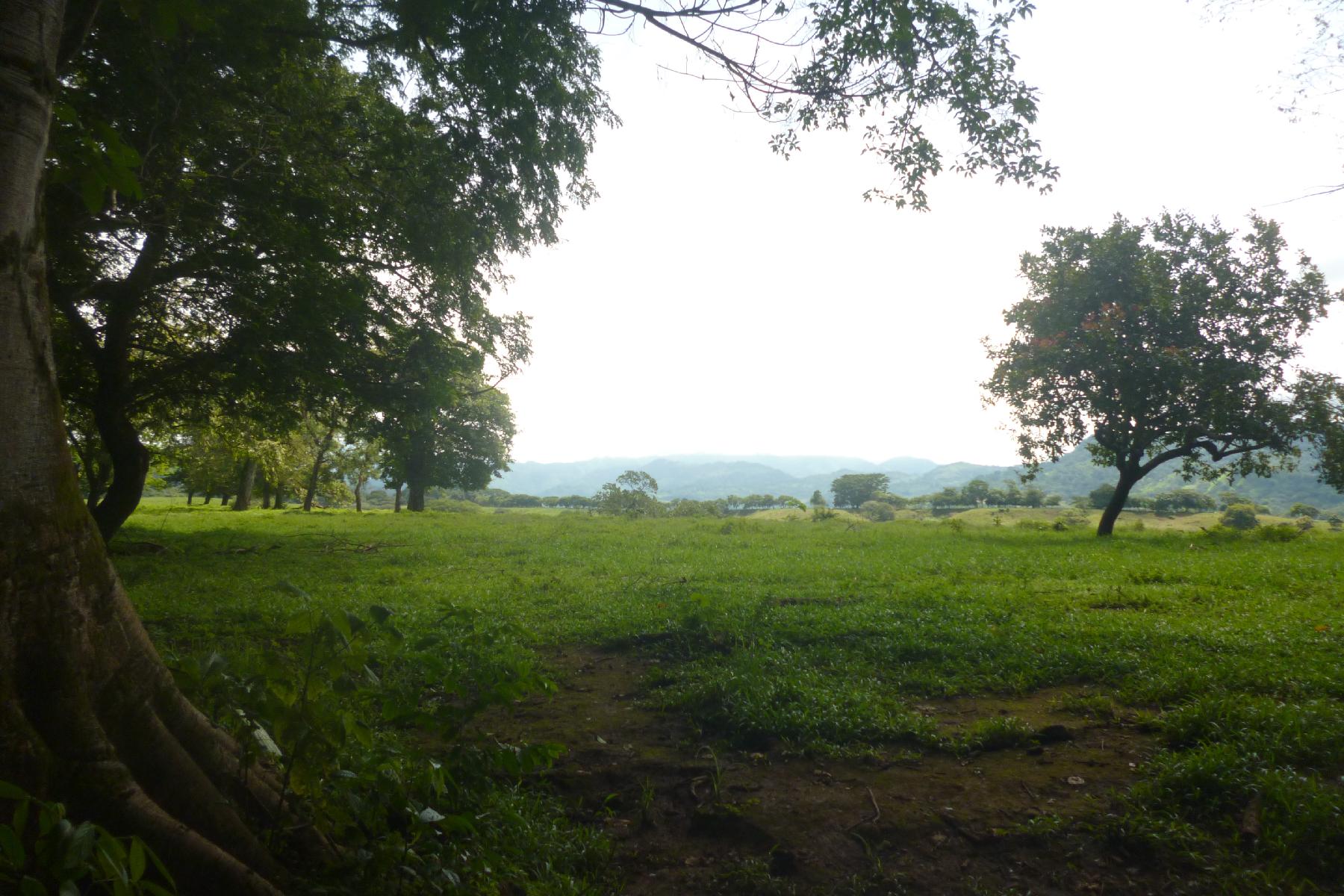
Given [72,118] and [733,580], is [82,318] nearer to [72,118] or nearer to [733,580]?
[72,118]

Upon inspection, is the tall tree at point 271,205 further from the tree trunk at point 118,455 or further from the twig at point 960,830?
the twig at point 960,830

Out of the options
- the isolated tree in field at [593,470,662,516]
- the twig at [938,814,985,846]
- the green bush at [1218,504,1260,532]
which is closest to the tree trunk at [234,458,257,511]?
the isolated tree in field at [593,470,662,516]

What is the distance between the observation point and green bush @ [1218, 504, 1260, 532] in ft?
77.7

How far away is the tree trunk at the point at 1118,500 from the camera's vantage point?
2120 centimetres

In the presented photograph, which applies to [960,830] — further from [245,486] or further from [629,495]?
[245,486]

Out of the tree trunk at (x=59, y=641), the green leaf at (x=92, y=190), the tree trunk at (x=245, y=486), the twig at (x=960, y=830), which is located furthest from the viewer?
the tree trunk at (x=245, y=486)

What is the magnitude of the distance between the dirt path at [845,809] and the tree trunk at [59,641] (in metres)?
2.03

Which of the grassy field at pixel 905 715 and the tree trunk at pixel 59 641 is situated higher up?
the tree trunk at pixel 59 641

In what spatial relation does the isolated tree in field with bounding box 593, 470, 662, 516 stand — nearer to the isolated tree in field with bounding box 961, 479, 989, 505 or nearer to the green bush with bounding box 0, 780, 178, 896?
the isolated tree in field with bounding box 961, 479, 989, 505

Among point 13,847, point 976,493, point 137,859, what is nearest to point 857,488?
point 976,493

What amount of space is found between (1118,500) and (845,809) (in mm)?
22945

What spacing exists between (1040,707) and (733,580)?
642 centimetres

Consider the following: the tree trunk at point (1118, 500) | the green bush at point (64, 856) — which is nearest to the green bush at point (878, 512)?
the tree trunk at point (1118, 500)

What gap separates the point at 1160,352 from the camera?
61.5ft
